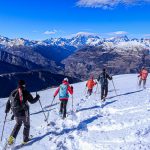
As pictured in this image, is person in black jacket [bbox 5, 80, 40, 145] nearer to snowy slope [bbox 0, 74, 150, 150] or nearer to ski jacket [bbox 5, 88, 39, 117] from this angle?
ski jacket [bbox 5, 88, 39, 117]

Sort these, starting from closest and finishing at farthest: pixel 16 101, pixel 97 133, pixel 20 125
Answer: pixel 16 101 → pixel 20 125 → pixel 97 133

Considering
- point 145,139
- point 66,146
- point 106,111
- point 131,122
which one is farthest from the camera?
point 106,111

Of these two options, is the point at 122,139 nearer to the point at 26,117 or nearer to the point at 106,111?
the point at 26,117

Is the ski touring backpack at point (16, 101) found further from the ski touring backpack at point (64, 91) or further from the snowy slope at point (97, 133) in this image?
the ski touring backpack at point (64, 91)

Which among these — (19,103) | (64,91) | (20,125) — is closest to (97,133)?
(20,125)

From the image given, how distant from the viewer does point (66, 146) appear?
41.5 feet

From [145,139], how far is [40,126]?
8.07 metres

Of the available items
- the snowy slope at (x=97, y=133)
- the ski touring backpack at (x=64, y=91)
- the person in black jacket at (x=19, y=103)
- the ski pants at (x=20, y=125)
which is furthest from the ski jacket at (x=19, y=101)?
the ski touring backpack at (x=64, y=91)

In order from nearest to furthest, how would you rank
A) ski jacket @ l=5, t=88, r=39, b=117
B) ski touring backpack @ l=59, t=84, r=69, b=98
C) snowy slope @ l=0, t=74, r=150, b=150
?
snowy slope @ l=0, t=74, r=150, b=150
ski jacket @ l=5, t=88, r=39, b=117
ski touring backpack @ l=59, t=84, r=69, b=98

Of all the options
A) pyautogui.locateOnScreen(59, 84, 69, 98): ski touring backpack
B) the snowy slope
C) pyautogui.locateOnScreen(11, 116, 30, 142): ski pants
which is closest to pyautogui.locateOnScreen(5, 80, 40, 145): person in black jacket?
pyautogui.locateOnScreen(11, 116, 30, 142): ski pants

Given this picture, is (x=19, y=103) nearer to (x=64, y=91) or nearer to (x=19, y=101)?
(x=19, y=101)

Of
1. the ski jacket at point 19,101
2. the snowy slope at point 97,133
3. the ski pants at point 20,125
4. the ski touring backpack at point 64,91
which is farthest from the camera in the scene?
the ski touring backpack at point 64,91

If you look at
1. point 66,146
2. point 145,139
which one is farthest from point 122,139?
point 66,146

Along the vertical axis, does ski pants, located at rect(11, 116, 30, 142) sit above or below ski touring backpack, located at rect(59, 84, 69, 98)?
below
